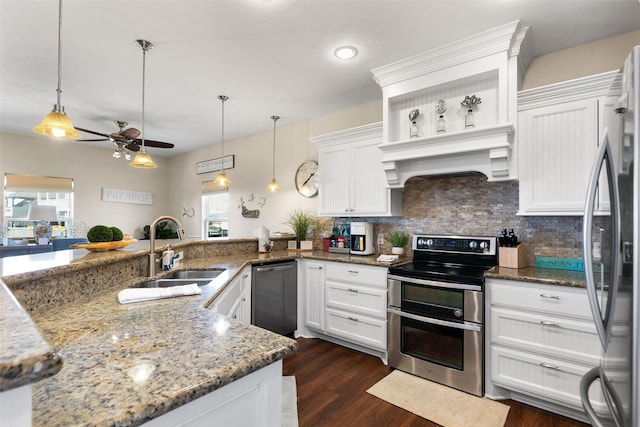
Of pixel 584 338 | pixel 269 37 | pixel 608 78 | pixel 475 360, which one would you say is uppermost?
pixel 269 37

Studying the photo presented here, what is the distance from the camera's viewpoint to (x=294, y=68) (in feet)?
9.65

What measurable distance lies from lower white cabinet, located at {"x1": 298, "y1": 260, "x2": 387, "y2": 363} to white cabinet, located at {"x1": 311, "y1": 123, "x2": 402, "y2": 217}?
0.65m

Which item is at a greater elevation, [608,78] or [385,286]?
[608,78]

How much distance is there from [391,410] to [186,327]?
167 centimetres

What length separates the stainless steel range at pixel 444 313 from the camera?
7.57 ft

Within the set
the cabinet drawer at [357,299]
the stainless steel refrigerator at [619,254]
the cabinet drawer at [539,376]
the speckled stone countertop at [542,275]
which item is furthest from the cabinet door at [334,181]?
the stainless steel refrigerator at [619,254]

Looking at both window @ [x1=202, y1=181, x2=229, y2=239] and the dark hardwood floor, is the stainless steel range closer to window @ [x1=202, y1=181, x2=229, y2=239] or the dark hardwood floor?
the dark hardwood floor

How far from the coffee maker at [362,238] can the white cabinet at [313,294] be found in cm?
43

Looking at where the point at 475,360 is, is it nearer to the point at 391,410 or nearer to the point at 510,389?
the point at 510,389

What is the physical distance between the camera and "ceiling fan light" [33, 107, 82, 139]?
1.81 m

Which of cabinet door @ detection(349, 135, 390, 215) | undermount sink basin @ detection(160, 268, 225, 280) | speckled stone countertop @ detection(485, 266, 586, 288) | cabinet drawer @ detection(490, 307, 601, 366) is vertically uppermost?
cabinet door @ detection(349, 135, 390, 215)

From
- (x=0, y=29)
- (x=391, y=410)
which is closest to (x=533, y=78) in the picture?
(x=391, y=410)

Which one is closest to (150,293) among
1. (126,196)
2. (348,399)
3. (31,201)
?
(348,399)

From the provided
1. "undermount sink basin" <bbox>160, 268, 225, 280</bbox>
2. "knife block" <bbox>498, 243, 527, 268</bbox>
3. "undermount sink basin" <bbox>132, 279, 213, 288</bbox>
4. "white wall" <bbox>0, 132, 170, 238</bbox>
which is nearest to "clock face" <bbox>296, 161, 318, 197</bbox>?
"undermount sink basin" <bbox>160, 268, 225, 280</bbox>
